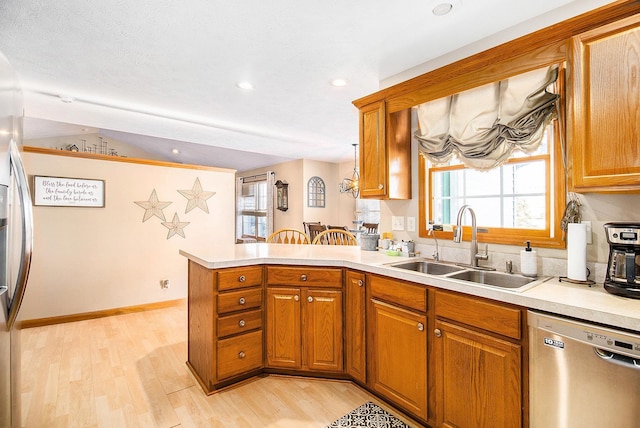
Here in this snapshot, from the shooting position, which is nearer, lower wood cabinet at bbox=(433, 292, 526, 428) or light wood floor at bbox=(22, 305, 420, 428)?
lower wood cabinet at bbox=(433, 292, 526, 428)

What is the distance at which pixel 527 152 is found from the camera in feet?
6.29

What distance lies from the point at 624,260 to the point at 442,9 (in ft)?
5.29

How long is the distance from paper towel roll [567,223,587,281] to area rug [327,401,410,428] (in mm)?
1263

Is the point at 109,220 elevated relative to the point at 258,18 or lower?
lower

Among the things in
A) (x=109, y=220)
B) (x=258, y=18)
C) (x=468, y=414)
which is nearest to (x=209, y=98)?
(x=258, y=18)

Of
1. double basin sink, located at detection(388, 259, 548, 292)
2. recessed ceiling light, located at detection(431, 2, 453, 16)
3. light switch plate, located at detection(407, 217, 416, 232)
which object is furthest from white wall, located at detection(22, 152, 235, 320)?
recessed ceiling light, located at detection(431, 2, 453, 16)

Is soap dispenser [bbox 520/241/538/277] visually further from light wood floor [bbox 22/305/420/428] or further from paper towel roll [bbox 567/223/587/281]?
light wood floor [bbox 22/305/420/428]

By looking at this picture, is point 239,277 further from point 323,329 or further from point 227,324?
point 323,329

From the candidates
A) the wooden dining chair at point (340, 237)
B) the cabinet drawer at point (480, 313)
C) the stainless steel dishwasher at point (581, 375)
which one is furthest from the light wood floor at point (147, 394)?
the wooden dining chair at point (340, 237)

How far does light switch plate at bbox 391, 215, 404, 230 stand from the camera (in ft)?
8.87

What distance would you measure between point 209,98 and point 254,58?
106 centimetres

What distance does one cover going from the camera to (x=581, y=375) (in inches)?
48.3

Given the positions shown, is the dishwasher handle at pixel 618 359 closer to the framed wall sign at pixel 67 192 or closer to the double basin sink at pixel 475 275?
the double basin sink at pixel 475 275

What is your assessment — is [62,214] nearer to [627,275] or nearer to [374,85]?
[374,85]
